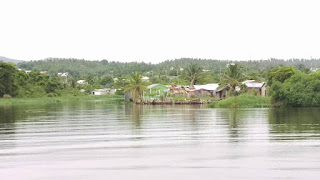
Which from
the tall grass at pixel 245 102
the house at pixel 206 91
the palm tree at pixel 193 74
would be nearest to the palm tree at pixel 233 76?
the house at pixel 206 91

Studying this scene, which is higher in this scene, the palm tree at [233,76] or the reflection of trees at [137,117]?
the palm tree at [233,76]

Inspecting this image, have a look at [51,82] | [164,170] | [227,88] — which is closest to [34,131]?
[164,170]

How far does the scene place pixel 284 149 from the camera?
19.1 metres

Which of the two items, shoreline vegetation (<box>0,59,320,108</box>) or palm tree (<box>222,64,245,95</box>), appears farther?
palm tree (<box>222,64,245,95</box>)

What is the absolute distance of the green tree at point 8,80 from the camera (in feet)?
301

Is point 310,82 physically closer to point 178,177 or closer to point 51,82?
point 178,177

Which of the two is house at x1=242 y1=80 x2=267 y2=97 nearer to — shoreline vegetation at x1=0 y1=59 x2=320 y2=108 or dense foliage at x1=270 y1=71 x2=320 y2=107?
shoreline vegetation at x1=0 y1=59 x2=320 y2=108

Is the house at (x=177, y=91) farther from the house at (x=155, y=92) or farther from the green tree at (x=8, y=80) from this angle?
the green tree at (x=8, y=80)

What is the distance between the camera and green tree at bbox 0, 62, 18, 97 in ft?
301

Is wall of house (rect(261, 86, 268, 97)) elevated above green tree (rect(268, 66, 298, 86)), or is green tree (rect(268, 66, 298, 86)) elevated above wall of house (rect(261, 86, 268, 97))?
green tree (rect(268, 66, 298, 86))

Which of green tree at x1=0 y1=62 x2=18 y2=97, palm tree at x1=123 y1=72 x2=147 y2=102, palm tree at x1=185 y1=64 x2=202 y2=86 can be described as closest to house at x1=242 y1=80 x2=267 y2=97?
palm tree at x1=123 y1=72 x2=147 y2=102

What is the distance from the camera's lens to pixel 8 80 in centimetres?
9381

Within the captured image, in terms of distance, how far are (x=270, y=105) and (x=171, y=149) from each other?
40148 millimetres

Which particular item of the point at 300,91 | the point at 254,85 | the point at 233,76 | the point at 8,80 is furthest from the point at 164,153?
the point at 8,80
